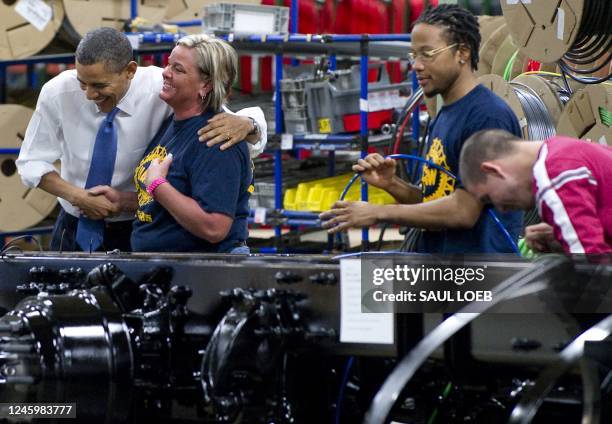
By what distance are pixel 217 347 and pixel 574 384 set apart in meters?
0.66

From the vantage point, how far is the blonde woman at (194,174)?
9.15 feet

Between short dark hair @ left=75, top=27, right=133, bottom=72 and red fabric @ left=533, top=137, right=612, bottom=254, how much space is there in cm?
163

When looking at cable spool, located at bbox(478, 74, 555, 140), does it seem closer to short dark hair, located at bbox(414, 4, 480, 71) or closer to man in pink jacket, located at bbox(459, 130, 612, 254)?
short dark hair, located at bbox(414, 4, 480, 71)

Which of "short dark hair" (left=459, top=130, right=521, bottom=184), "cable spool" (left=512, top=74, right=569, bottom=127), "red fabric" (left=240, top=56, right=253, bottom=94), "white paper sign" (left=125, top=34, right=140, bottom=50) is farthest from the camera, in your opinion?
"red fabric" (left=240, top=56, right=253, bottom=94)

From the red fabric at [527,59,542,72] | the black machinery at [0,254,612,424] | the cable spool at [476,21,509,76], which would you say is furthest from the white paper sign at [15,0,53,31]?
the black machinery at [0,254,612,424]

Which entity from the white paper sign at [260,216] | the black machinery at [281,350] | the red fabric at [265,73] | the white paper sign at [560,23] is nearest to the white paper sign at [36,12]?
the white paper sign at [260,216]

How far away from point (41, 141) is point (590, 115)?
222 cm

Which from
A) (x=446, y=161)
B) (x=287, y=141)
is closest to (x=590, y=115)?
(x=446, y=161)

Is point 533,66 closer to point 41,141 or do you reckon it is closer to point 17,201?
point 41,141

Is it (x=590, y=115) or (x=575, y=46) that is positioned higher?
(x=575, y=46)

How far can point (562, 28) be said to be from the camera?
Answer: 3.80 metres

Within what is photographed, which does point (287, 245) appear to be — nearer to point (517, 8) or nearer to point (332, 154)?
point (332, 154)

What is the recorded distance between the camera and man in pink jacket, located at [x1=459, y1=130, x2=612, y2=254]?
2.04m

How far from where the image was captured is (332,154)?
301 inches
